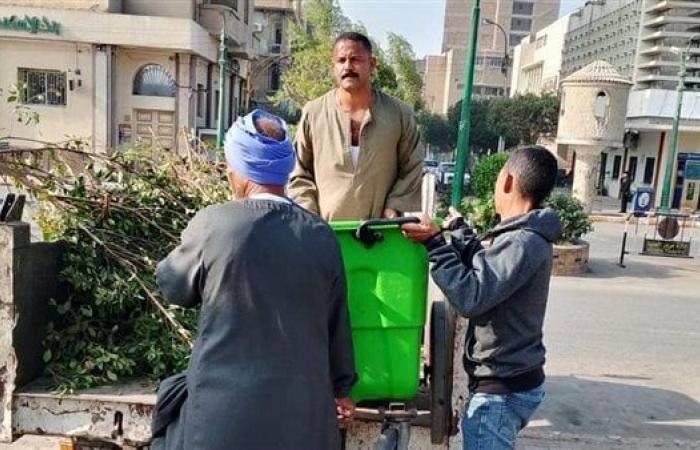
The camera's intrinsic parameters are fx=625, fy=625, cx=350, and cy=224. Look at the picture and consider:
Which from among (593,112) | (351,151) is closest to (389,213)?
(351,151)

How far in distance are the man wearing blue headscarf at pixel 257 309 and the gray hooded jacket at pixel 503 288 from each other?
496mm

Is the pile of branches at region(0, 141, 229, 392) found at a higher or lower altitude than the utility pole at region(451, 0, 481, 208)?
lower

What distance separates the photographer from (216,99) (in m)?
30.0

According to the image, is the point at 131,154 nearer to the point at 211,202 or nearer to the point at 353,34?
the point at 211,202

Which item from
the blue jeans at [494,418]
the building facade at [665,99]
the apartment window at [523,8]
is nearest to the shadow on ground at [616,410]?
the blue jeans at [494,418]

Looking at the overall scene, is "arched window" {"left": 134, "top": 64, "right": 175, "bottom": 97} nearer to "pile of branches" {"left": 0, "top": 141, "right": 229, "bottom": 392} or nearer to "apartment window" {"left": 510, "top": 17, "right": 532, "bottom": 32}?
"pile of branches" {"left": 0, "top": 141, "right": 229, "bottom": 392}

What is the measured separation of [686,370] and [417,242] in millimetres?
5091

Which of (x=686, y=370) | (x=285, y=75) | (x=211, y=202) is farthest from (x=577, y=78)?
(x=211, y=202)

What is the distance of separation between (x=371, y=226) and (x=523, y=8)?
11170cm

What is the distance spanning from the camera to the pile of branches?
2.69 meters

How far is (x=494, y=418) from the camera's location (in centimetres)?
236

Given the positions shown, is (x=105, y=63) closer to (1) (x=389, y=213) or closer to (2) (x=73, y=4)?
(2) (x=73, y=4)

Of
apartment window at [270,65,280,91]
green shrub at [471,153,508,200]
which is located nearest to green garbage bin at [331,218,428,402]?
green shrub at [471,153,508,200]

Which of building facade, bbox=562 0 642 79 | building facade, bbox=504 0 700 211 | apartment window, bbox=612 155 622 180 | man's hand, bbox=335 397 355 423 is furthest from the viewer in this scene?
building facade, bbox=562 0 642 79
